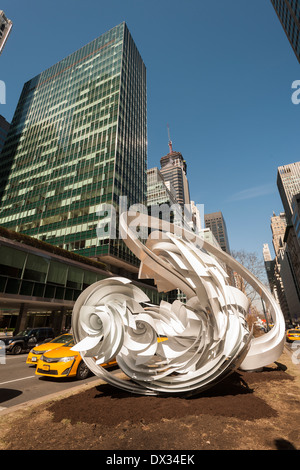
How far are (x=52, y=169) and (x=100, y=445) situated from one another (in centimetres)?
5794

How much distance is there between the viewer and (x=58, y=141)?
2226 inches

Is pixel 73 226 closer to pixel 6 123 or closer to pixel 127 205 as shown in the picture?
pixel 127 205

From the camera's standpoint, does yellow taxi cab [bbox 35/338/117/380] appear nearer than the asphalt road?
No

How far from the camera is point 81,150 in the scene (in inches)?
2032

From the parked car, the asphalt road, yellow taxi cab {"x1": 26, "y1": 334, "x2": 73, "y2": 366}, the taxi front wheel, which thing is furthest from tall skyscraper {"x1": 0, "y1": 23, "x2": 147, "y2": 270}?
the taxi front wheel

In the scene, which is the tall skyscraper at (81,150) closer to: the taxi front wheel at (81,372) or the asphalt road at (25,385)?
the asphalt road at (25,385)

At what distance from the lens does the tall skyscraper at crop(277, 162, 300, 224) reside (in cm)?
13502

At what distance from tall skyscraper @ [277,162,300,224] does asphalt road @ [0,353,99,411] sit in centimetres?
14752

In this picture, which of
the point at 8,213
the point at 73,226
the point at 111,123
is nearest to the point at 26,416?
the point at 73,226

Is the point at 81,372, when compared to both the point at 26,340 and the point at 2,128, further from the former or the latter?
the point at 2,128

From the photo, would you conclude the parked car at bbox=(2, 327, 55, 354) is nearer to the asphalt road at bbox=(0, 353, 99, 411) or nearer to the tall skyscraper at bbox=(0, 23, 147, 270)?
the asphalt road at bbox=(0, 353, 99, 411)

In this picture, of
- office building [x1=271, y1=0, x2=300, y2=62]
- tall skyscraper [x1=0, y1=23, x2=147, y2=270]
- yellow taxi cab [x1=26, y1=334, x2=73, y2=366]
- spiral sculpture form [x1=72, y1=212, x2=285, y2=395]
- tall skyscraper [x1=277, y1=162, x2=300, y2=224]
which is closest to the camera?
spiral sculpture form [x1=72, y1=212, x2=285, y2=395]

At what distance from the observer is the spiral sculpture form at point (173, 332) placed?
222 inches
